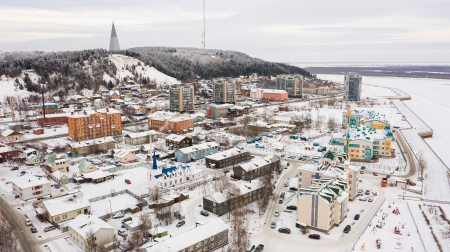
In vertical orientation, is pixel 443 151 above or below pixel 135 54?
below

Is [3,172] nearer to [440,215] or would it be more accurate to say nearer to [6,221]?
[6,221]

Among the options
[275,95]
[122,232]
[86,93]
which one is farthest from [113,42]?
[122,232]

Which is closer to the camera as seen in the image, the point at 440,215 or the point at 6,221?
the point at 6,221

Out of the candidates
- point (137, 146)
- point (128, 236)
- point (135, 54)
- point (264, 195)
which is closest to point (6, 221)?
point (128, 236)

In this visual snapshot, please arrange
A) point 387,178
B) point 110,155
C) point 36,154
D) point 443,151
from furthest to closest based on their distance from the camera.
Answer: point 443,151 → point 110,155 → point 36,154 → point 387,178

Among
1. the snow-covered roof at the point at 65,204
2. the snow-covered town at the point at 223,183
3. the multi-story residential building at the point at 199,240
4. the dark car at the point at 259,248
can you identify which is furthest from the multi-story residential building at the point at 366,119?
the snow-covered roof at the point at 65,204

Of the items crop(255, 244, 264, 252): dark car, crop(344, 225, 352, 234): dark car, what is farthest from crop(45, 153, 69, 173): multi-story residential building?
crop(344, 225, 352, 234): dark car

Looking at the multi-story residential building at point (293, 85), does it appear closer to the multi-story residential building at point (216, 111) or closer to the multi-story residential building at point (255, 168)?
the multi-story residential building at point (216, 111)
